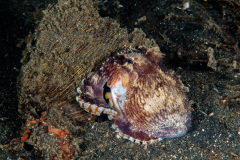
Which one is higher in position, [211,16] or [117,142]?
[211,16]

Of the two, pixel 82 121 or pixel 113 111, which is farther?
pixel 82 121

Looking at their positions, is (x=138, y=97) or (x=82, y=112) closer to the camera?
(x=138, y=97)

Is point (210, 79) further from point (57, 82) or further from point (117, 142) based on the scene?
point (57, 82)

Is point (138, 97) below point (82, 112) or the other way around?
the other way around

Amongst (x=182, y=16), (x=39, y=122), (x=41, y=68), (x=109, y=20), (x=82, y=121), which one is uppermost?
(x=109, y=20)

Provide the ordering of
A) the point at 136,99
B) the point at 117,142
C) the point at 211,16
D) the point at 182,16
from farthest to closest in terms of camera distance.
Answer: the point at 182,16, the point at 211,16, the point at 117,142, the point at 136,99

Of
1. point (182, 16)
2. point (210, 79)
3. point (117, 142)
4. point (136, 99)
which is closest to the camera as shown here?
point (136, 99)

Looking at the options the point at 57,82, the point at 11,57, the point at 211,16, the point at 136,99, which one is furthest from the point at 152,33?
the point at 11,57

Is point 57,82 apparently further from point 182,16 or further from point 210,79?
point 182,16
